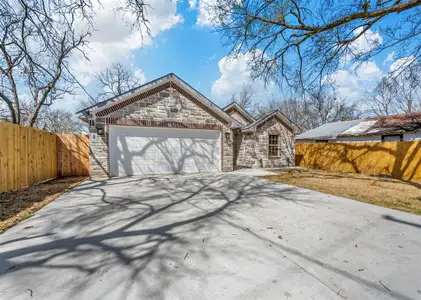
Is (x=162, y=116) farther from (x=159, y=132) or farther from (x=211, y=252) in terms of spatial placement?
(x=211, y=252)

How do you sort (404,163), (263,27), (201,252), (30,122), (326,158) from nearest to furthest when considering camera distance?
(201,252), (263,27), (404,163), (30,122), (326,158)

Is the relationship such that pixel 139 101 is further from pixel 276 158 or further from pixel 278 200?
pixel 276 158

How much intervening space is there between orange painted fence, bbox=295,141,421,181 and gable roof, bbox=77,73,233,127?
309 inches

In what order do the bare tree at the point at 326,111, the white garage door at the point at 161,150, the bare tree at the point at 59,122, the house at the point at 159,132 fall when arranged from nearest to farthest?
1. the house at the point at 159,132
2. the white garage door at the point at 161,150
3. the bare tree at the point at 59,122
4. the bare tree at the point at 326,111

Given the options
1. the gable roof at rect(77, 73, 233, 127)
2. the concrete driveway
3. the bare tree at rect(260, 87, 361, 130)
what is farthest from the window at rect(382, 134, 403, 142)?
the concrete driveway

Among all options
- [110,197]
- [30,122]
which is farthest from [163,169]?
[30,122]

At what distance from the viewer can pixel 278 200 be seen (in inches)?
230

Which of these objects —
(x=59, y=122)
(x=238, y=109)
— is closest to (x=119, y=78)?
(x=59, y=122)

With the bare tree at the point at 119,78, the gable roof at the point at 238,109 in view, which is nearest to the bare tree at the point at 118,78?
the bare tree at the point at 119,78

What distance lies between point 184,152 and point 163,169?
142cm

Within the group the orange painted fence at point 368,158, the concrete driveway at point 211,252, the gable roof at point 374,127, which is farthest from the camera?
the gable roof at point 374,127

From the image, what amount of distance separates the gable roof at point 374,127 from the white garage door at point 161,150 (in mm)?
14440

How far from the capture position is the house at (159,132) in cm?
952

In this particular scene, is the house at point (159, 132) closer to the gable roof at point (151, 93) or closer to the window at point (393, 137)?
the gable roof at point (151, 93)
